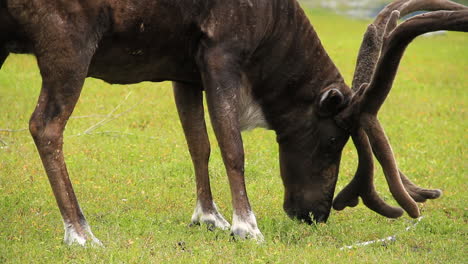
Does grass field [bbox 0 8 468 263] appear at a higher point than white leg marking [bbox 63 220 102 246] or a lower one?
lower

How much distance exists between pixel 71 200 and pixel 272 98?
207 centimetres

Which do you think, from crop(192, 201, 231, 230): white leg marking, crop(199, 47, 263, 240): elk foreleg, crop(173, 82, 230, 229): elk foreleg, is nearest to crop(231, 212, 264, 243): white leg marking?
crop(199, 47, 263, 240): elk foreleg

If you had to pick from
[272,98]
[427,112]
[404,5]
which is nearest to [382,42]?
[404,5]

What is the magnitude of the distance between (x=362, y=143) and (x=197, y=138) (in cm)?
147

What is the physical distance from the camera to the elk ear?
711 centimetres

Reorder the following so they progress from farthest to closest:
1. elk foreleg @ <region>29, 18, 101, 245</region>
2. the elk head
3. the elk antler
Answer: the elk head
the elk antler
elk foreleg @ <region>29, 18, 101, 245</region>

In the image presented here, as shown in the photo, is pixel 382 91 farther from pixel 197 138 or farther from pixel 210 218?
pixel 210 218

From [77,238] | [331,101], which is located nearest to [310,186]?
[331,101]

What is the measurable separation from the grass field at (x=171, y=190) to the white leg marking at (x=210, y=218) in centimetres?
17

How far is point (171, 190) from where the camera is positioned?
351 inches

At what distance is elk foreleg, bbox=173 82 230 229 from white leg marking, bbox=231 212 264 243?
2.56 ft

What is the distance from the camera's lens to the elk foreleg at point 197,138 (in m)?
7.43

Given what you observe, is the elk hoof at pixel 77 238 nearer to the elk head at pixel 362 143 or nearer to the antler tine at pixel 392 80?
the elk head at pixel 362 143

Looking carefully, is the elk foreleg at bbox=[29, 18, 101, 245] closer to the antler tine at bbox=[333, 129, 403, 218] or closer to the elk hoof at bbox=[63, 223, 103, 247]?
the elk hoof at bbox=[63, 223, 103, 247]
